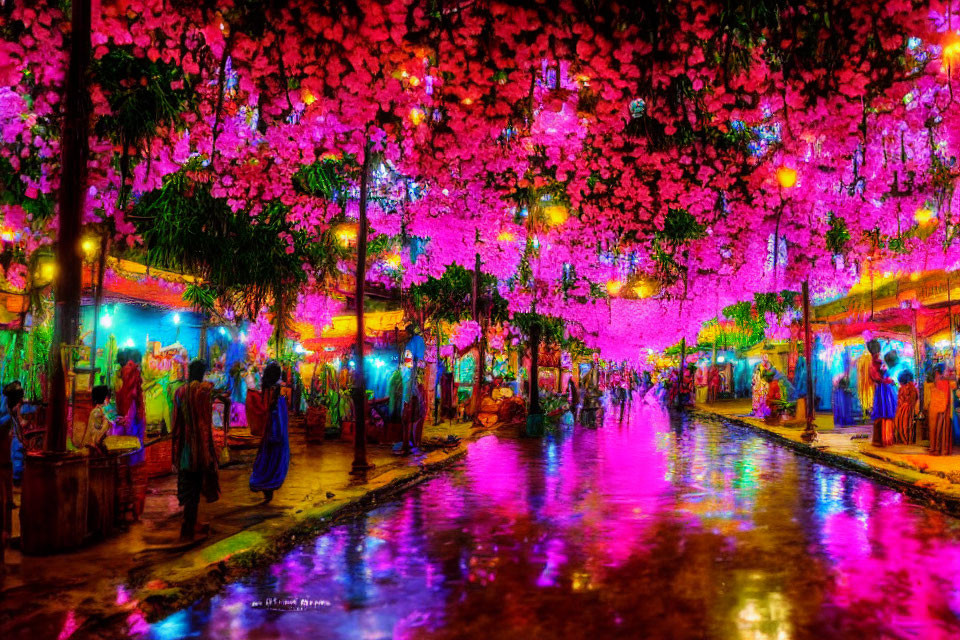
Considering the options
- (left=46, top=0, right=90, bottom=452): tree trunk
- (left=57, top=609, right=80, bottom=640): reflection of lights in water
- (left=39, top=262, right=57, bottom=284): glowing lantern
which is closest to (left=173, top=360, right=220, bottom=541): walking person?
(left=46, top=0, right=90, bottom=452): tree trunk

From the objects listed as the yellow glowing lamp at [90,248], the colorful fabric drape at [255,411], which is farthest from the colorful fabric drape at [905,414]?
the yellow glowing lamp at [90,248]

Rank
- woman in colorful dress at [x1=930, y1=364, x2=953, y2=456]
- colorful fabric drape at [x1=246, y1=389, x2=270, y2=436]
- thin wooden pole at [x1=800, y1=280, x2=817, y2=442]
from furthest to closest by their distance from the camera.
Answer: thin wooden pole at [x1=800, y1=280, x2=817, y2=442] < colorful fabric drape at [x1=246, y1=389, x2=270, y2=436] < woman in colorful dress at [x1=930, y1=364, x2=953, y2=456]

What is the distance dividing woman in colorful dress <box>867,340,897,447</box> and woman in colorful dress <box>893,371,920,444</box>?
16cm

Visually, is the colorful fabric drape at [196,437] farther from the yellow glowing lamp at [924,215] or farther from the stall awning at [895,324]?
the yellow glowing lamp at [924,215]

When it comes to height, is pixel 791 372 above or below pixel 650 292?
below

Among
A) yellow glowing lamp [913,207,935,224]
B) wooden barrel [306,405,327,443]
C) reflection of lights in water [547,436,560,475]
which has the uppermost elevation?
yellow glowing lamp [913,207,935,224]

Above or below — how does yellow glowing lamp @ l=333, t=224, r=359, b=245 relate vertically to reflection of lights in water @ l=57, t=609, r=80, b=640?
above

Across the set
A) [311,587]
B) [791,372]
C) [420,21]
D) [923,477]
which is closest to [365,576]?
[311,587]

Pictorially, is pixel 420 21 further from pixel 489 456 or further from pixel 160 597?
pixel 489 456

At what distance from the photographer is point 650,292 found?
36125 millimetres

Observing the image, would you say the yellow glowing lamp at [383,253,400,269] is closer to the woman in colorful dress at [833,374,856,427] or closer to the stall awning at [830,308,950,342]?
the stall awning at [830,308,950,342]

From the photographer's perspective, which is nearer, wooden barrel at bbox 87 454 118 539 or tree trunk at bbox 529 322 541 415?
wooden barrel at bbox 87 454 118 539

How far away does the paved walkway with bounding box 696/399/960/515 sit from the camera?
35.1 ft

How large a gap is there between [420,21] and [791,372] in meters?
23.2
